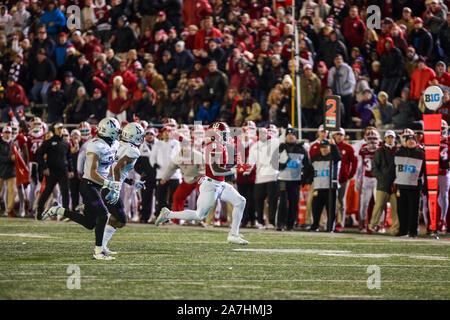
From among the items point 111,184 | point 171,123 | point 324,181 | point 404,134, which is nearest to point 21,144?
point 171,123

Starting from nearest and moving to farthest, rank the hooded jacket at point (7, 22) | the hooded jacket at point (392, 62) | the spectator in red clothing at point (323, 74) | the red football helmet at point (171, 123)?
the hooded jacket at point (392, 62) → the red football helmet at point (171, 123) → the spectator in red clothing at point (323, 74) → the hooded jacket at point (7, 22)

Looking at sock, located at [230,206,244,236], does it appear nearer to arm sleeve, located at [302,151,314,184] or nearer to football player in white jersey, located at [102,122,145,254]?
football player in white jersey, located at [102,122,145,254]

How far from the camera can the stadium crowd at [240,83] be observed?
18844 mm

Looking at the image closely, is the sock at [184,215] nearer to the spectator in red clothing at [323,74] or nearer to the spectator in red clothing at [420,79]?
the spectator in red clothing at [420,79]

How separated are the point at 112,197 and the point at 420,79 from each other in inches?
382

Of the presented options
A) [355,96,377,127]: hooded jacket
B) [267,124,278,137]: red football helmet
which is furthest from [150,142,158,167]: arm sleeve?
[355,96,377,127]: hooded jacket

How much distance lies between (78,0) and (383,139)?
462 inches

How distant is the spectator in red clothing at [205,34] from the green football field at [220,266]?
763 cm

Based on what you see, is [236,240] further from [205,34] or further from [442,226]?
[205,34]

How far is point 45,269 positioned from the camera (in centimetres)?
1073

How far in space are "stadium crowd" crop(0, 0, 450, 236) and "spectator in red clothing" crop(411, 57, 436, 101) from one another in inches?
1.1

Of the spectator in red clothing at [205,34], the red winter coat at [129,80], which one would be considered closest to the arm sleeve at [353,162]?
the spectator in red clothing at [205,34]
